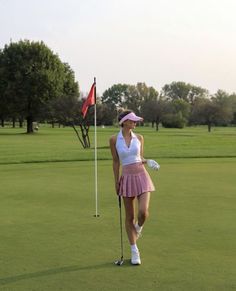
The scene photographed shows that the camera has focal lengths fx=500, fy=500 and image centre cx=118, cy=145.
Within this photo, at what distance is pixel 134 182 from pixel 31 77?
6776cm

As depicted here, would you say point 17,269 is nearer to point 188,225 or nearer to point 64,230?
point 64,230

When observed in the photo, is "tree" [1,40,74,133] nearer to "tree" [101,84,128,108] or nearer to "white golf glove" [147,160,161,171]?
"white golf glove" [147,160,161,171]

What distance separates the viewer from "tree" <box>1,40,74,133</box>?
235 feet

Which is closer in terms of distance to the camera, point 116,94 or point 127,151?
point 127,151

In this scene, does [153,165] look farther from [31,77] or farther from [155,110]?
[155,110]

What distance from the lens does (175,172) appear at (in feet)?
53.7

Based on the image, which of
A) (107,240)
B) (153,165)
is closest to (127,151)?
(153,165)

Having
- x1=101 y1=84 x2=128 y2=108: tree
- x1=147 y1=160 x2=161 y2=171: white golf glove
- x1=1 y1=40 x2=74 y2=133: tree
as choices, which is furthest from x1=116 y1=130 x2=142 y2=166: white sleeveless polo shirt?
x1=101 y1=84 x2=128 y2=108: tree

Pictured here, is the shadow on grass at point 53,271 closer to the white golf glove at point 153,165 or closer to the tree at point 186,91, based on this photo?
the white golf glove at point 153,165

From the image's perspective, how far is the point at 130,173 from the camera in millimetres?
6270

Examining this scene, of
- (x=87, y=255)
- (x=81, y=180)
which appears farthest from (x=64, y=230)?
(x=81, y=180)

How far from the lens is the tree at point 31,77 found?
7169 cm

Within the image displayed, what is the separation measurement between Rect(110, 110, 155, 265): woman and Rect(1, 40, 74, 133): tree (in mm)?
65648

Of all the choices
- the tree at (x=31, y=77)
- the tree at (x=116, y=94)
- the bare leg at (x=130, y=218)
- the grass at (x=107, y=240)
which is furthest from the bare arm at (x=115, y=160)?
the tree at (x=116, y=94)
